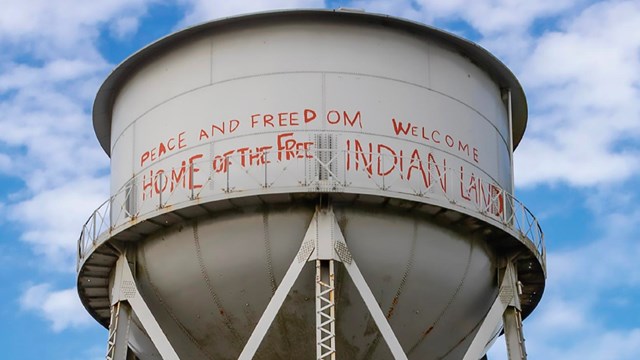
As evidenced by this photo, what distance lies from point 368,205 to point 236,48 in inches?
136

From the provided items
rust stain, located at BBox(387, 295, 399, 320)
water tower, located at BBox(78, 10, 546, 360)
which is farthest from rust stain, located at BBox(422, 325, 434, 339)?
rust stain, located at BBox(387, 295, 399, 320)

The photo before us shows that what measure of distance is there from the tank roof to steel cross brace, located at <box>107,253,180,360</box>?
11.0ft

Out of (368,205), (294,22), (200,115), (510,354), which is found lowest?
(510,354)

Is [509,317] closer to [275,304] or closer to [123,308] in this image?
[275,304]

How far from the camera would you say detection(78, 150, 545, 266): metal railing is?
2038 cm

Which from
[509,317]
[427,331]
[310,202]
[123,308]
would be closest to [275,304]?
[310,202]

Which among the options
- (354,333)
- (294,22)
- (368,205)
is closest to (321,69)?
(294,22)

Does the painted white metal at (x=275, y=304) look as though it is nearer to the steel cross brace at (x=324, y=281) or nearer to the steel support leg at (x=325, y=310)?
the steel cross brace at (x=324, y=281)

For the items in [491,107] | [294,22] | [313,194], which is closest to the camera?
[313,194]

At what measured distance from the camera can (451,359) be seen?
2248 cm

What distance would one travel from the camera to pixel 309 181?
20281 mm

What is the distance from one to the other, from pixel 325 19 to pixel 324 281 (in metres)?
4.38

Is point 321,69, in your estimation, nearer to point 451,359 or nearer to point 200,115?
point 200,115

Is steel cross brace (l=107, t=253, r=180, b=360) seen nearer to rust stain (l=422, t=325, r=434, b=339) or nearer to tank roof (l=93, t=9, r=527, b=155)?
tank roof (l=93, t=9, r=527, b=155)
